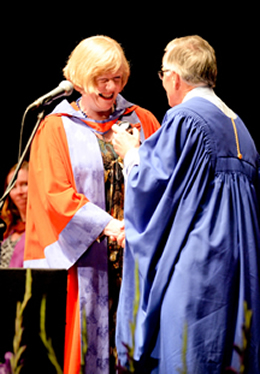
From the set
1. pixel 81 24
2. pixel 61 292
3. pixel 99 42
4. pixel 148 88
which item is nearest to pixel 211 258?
pixel 61 292

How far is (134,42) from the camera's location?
344 cm

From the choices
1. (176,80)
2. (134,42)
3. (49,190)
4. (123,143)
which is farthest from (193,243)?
(134,42)

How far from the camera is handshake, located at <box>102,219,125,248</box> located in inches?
90.0

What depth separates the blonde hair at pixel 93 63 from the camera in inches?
98.2

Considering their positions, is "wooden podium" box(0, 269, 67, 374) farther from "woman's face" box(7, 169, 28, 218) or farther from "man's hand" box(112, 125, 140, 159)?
"woman's face" box(7, 169, 28, 218)

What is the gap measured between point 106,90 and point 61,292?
47.2 inches

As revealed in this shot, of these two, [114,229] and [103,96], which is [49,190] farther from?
[103,96]

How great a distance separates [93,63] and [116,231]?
845mm

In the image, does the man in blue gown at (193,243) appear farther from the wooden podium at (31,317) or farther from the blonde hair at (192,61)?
the wooden podium at (31,317)

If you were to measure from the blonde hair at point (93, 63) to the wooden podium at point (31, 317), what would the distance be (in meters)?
1.19

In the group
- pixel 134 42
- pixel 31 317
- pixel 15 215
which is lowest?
pixel 15 215

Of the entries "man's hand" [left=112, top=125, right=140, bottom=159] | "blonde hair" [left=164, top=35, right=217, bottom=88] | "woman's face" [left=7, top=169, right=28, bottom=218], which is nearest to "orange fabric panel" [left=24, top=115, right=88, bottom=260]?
"man's hand" [left=112, top=125, right=140, bottom=159]

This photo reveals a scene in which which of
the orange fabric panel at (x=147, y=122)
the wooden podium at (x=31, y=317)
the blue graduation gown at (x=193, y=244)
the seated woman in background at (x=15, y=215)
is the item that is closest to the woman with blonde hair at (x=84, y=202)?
the orange fabric panel at (x=147, y=122)

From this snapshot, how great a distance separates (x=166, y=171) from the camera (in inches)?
73.5
